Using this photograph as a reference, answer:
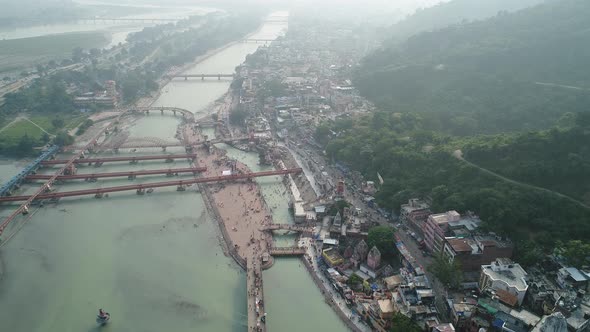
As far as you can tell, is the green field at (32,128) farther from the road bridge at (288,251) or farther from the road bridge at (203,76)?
the road bridge at (288,251)

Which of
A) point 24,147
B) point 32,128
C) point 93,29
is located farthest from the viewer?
point 93,29

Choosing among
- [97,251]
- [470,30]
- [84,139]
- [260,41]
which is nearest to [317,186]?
[97,251]

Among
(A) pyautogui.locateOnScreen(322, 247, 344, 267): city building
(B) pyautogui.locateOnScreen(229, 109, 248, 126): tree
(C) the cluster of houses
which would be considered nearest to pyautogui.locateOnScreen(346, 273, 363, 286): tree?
(C) the cluster of houses

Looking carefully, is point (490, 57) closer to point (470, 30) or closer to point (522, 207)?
point (470, 30)

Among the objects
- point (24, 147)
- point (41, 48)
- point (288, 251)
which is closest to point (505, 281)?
point (288, 251)

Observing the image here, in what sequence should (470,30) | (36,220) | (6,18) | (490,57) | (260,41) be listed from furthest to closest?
1. (6,18)
2. (260,41)
3. (470,30)
4. (490,57)
5. (36,220)

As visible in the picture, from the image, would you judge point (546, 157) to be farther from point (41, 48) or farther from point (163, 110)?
point (41, 48)

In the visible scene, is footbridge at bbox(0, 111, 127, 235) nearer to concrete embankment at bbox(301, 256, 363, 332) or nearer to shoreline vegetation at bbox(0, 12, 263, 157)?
shoreline vegetation at bbox(0, 12, 263, 157)
